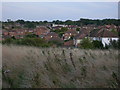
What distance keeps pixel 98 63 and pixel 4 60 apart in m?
2.09

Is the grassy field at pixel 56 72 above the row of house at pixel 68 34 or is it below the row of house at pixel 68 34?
above

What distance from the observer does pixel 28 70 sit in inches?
177

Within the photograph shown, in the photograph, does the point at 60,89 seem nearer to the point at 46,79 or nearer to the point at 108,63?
the point at 46,79

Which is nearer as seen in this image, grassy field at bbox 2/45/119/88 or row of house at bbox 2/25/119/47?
grassy field at bbox 2/45/119/88

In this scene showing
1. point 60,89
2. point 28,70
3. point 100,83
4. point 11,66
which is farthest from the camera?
point 11,66

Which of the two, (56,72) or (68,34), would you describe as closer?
(56,72)

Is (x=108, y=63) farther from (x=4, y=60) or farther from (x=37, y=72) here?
(x=4, y=60)

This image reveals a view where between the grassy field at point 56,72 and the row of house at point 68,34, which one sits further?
the row of house at point 68,34

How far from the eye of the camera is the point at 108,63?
16.1 ft

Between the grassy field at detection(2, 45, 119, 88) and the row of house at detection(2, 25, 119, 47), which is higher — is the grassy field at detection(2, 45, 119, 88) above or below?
above

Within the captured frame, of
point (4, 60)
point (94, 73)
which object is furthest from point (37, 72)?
point (4, 60)

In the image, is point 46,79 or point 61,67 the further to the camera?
point 61,67

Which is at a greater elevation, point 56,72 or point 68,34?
point 56,72

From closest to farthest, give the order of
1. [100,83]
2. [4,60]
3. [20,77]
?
[100,83]
[20,77]
[4,60]
